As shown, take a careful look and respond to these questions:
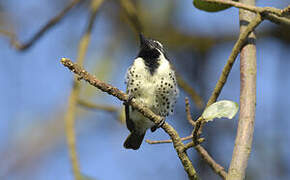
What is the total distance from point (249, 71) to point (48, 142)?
4.23 meters

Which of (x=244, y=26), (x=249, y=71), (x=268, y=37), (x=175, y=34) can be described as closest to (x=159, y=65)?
(x=244, y=26)

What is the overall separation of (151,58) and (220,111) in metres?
1.60

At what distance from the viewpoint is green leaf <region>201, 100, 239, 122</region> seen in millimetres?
1653

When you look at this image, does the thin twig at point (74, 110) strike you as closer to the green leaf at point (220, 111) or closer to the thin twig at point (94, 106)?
the thin twig at point (94, 106)

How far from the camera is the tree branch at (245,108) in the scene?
165 centimetres

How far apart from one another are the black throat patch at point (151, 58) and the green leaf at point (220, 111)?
146cm

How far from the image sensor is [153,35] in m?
5.08

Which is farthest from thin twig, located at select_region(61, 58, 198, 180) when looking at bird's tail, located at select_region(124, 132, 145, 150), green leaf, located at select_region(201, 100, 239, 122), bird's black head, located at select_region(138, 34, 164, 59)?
bird's tail, located at select_region(124, 132, 145, 150)

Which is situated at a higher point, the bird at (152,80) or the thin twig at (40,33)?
the thin twig at (40,33)

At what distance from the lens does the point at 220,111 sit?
66.1 inches

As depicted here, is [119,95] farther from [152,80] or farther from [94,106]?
[152,80]

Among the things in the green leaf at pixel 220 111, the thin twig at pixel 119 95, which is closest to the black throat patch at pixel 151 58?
the thin twig at pixel 119 95

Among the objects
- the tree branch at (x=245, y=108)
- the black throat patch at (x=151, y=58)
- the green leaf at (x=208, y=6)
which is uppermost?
the green leaf at (x=208, y=6)

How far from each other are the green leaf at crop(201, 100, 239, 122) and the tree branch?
0.47 feet
